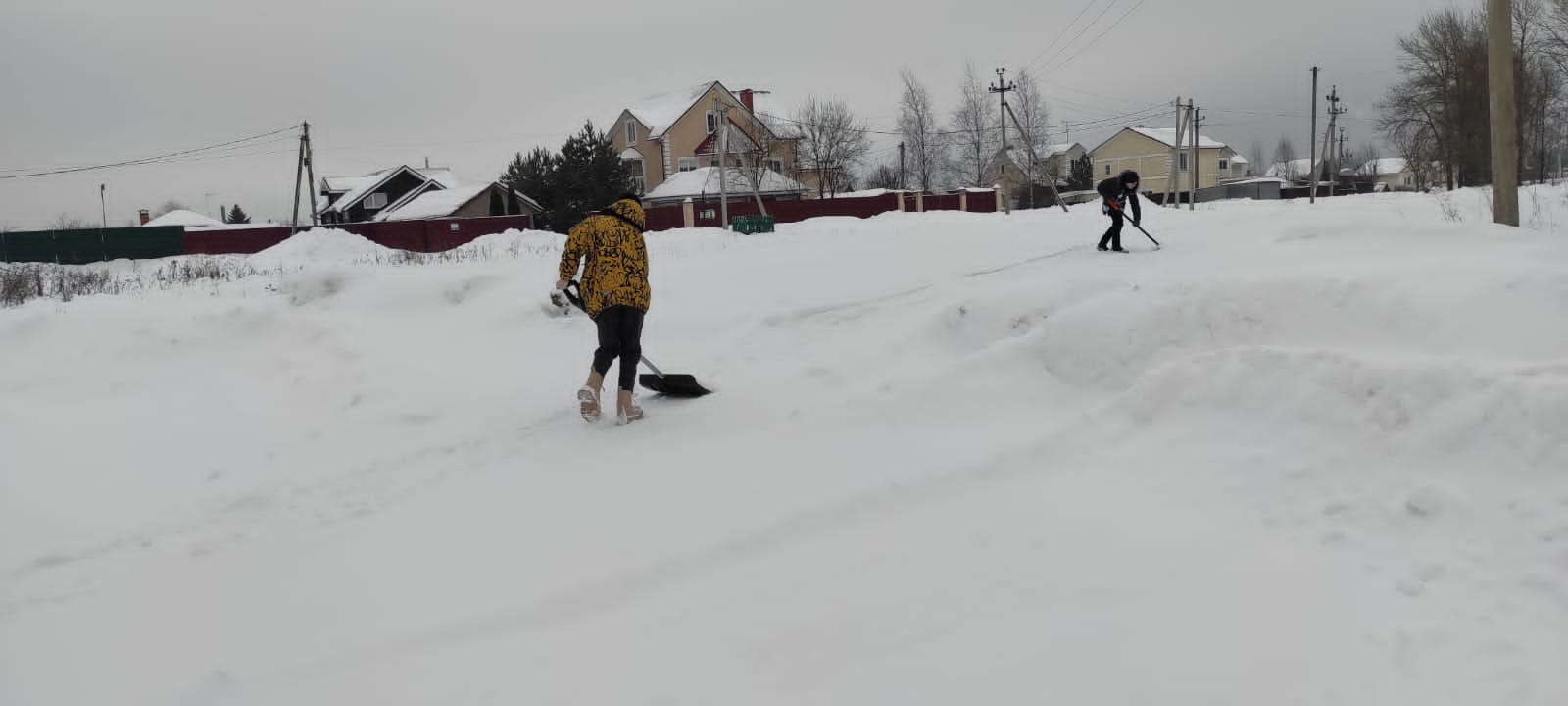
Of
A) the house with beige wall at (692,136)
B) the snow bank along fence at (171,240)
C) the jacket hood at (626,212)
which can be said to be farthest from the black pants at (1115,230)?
the house with beige wall at (692,136)

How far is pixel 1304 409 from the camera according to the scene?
4.04 m

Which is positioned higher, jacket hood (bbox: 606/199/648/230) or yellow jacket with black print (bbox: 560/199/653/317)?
jacket hood (bbox: 606/199/648/230)

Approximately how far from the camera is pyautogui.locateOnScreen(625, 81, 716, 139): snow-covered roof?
53.4 metres

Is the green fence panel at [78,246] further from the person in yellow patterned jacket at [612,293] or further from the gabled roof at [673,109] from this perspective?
the person in yellow patterned jacket at [612,293]

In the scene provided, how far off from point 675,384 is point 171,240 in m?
32.6

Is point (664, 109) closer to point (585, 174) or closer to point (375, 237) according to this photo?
point (585, 174)

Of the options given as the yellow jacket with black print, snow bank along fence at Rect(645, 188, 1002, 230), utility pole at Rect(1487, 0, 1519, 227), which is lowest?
the yellow jacket with black print


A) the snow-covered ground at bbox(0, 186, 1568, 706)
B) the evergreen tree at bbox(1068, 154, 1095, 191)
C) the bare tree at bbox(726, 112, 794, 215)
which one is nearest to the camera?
the snow-covered ground at bbox(0, 186, 1568, 706)

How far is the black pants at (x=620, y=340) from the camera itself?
19.0 feet

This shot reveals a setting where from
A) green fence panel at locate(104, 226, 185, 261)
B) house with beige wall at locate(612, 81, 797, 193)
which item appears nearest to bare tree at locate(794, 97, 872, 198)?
house with beige wall at locate(612, 81, 797, 193)

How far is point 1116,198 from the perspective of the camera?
36.1 feet

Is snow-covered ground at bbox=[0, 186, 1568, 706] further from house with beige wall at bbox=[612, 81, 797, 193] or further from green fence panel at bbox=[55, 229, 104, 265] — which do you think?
house with beige wall at bbox=[612, 81, 797, 193]

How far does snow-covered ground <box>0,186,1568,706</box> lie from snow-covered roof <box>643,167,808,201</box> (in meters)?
42.7

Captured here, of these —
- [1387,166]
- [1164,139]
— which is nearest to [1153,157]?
[1164,139]
